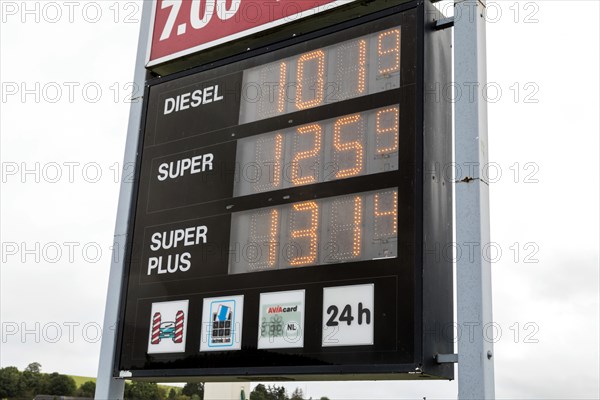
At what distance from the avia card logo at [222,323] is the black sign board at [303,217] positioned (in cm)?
1

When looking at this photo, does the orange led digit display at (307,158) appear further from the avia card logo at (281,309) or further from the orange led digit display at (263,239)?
the avia card logo at (281,309)

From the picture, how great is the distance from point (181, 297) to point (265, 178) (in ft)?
3.54

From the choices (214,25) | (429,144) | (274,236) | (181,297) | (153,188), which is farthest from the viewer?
(214,25)

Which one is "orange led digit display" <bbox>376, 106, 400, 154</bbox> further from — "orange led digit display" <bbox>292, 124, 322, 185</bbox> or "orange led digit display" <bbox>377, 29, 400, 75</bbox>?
"orange led digit display" <bbox>292, 124, 322, 185</bbox>

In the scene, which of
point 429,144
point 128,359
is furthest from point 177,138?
point 429,144

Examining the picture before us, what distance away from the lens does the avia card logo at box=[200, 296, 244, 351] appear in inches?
210

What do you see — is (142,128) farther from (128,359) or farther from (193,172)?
(128,359)

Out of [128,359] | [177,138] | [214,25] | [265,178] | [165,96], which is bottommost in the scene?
[128,359]

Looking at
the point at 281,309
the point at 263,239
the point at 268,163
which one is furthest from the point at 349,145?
the point at 281,309

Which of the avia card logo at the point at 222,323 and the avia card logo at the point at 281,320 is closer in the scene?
the avia card logo at the point at 281,320

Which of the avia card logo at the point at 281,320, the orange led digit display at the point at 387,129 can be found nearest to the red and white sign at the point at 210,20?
the orange led digit display at the point at 387,129

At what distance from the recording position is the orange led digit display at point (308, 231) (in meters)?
5.15

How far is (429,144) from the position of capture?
195 inches

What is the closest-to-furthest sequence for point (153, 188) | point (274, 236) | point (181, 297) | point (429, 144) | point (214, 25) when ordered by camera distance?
1. point (429, 144)
2. point (274, 236)
3. point (181, 297)
4. point (153, 188)
5. point (214, 25)
